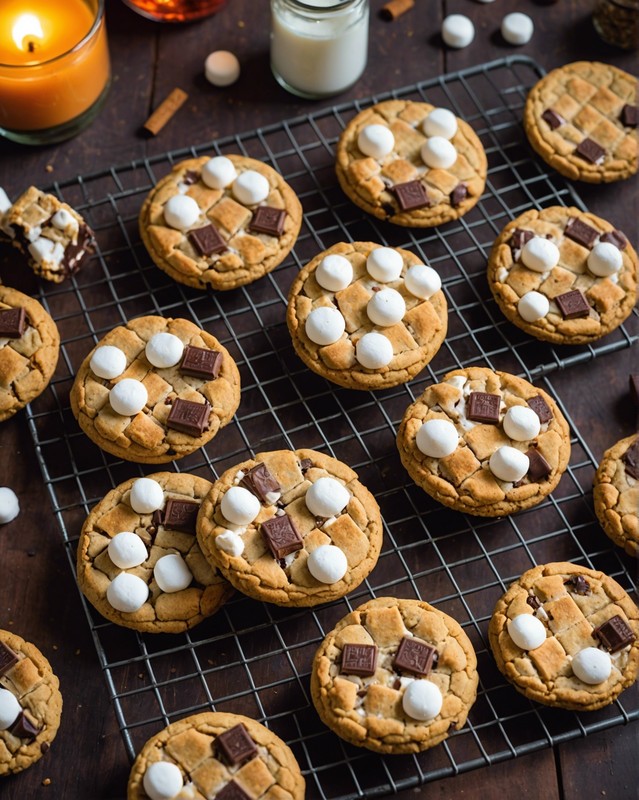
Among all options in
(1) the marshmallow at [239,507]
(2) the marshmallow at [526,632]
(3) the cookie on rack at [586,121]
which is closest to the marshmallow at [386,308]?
(1) the marshmallow at [239,507]

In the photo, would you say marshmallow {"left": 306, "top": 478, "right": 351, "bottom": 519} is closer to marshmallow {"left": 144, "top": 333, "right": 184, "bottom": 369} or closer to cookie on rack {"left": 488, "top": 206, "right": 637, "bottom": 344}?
marshmallow {"left": 144, "top": 333, "right": 184, "bottom": 369}

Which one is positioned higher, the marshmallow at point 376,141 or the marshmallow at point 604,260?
the marshmallow at point 376,141

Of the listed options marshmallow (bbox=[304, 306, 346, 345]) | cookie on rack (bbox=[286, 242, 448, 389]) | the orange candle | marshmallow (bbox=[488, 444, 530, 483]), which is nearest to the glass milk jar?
the orange candle

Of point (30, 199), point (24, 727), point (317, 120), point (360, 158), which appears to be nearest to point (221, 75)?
point (317, 120)

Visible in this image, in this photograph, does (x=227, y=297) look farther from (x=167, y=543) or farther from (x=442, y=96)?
(x=442, y=96)

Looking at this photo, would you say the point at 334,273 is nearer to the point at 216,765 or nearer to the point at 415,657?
the point at 415,657

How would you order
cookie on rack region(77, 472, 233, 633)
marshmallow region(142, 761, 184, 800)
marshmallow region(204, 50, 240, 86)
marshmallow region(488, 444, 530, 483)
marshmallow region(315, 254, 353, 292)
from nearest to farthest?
marshmallow region(142, 761, 184, 800), cookie on rack region(77, 472, 233, 633), marshmallow region(488, 444, 530, 483), marshmallow region(315, 254, 353, 292), marshmallow region(204, 50, 240, 86)

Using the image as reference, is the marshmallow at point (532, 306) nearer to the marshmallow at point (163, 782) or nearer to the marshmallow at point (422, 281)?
the marshmallow at point (422, 281)
